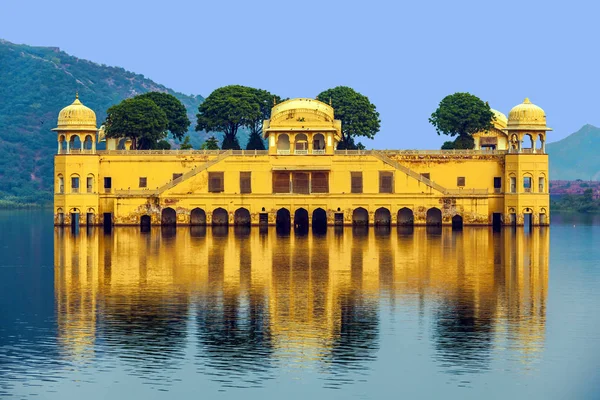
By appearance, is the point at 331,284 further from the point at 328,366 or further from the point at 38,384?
the point at 38,384

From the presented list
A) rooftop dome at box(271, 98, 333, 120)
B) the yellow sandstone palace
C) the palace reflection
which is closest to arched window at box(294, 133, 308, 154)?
the yellow sandstone palace

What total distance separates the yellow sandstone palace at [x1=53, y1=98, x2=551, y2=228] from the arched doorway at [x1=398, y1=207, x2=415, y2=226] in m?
0.08

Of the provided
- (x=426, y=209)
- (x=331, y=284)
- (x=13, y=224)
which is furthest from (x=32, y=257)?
(x=13, y=224)

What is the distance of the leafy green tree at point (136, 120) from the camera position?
105m

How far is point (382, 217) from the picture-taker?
98.8 m

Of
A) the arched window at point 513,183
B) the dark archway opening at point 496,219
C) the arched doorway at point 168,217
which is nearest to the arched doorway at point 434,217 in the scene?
the dark archway opening at point 496,219

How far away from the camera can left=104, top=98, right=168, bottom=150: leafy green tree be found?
105 meters

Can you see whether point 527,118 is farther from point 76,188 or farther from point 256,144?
point 76,188

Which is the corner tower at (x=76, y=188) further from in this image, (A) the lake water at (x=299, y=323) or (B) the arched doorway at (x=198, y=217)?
(A) the lake water at (x=299, y=323)

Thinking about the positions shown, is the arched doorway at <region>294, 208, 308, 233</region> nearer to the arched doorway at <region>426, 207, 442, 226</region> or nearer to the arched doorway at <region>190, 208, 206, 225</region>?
the arched doorway at <region>190, 208, 206, 225</region>

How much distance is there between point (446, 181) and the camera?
3920 inches

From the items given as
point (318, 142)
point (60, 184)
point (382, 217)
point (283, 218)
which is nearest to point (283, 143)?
point (318, 142)

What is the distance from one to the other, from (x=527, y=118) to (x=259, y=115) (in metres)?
25.2

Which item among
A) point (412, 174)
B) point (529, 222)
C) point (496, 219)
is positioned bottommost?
point (529, 222)
